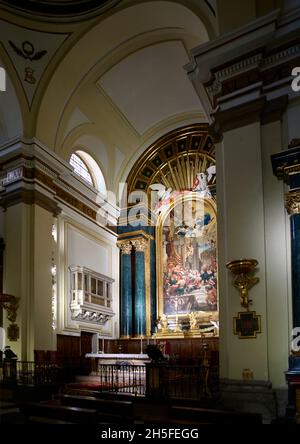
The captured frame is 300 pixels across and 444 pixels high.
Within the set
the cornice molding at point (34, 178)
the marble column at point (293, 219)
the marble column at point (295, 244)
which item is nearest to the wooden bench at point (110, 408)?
the marble column at point (293, 219)

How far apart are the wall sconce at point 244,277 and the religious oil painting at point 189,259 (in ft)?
22.6

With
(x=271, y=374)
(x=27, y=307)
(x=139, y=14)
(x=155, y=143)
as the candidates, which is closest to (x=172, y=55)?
(x=139, y=14)

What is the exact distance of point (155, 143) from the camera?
17219mm

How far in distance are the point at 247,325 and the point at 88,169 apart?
396 inches

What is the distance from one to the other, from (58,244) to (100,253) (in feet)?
8.32

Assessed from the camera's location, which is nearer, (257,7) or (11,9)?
(257,7)

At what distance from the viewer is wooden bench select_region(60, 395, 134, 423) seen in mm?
6375

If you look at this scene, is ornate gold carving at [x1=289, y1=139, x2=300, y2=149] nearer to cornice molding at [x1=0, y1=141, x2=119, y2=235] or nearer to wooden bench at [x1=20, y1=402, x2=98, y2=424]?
wooden bench at [x1=20, y1=402, x2=98, y2=424]

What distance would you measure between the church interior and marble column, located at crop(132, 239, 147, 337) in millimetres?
49

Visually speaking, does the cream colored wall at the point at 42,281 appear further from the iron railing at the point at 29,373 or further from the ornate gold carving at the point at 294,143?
the ornate gold carving at the point at 294,143

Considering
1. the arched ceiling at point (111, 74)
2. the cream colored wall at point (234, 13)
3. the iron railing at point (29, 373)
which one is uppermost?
the arched ceiling at point (111, 74)

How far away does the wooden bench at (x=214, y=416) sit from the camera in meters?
5.65

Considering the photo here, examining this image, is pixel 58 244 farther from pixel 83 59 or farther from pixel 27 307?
pixel 83 59

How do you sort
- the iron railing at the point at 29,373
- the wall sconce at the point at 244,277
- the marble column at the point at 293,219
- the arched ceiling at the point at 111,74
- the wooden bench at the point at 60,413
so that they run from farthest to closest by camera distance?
the arched ceiling at the point at 111,74
the iron railing at the point at 29,373
the wall sconce at the point at 244,277
the marble column at the point at 293,219
the wooden bench at the point at 60,413
